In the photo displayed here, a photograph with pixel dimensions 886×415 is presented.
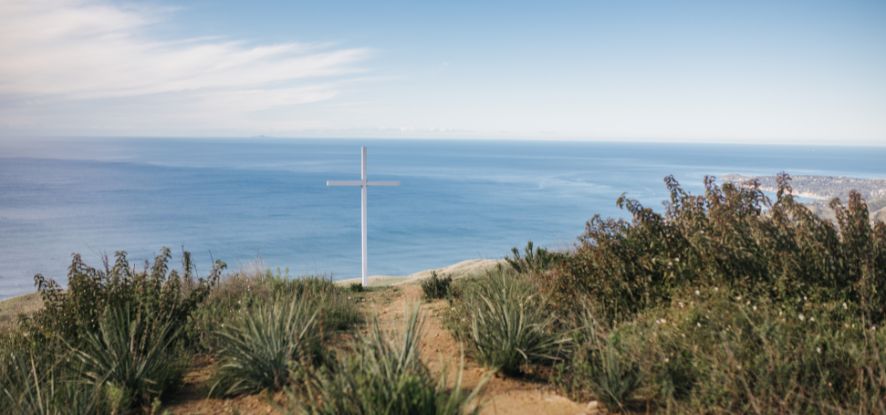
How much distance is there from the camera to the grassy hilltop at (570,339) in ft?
12.6

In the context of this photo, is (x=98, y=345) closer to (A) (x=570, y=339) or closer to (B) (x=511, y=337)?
(B) (x=511, y=337)

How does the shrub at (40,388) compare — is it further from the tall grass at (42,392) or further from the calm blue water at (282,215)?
the calm blue water at (282,215)

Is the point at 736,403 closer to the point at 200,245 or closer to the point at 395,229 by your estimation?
the point at 200,245

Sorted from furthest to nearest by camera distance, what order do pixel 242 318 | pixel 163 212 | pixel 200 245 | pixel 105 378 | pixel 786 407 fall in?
pixel 163 212
pixel 200 245
pixel 242 318
pixel 105 378
pixel 786 407

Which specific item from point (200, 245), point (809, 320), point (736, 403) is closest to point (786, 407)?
point (736, 403)

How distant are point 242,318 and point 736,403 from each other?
3942mm

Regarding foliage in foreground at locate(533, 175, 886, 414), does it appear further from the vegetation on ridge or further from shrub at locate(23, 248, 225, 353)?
shrub at locate(23, 248, 225, 353)

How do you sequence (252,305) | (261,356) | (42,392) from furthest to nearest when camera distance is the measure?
(252,305)
(261,356)
(42,392)

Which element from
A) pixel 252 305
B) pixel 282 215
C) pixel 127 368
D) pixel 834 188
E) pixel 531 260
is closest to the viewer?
pixel 127 368

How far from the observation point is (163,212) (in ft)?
234

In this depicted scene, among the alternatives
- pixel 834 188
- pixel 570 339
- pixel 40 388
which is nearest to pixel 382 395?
pixel 570 339

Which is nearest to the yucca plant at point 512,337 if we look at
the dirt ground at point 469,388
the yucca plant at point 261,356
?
the dirt ground at point 469,388

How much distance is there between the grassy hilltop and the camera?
12.6ft

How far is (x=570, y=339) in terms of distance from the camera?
16.4ft
